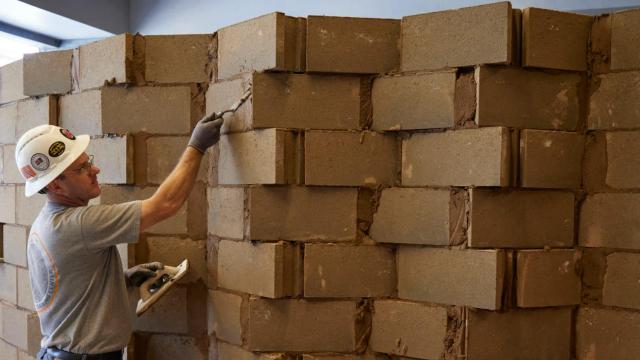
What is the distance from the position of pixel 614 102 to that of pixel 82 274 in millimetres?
2152

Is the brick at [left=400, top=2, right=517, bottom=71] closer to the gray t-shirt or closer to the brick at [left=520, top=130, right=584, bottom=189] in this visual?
the brick at [left=520, top=130, right=584, bottom=189]

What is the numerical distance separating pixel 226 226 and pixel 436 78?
3.55ft

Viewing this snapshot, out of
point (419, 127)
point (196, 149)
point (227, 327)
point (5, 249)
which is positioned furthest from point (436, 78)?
point (5, 249)

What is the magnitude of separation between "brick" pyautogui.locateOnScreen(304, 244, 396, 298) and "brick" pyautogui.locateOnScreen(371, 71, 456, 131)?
1.72 ft

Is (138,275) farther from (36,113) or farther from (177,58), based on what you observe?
(36,113)

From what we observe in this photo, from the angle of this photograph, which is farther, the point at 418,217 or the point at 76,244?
the point at 418,217

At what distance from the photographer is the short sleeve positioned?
6.09 ft

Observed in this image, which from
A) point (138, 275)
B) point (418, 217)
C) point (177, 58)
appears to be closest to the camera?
point (418, 217)

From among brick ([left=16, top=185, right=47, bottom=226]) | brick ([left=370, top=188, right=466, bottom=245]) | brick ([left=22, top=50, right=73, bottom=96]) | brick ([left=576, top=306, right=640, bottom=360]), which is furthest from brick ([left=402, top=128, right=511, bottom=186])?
brick ([left=16, top=185, right=47, bottom=226])

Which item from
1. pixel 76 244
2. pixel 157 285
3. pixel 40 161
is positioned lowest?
pixel 157 285

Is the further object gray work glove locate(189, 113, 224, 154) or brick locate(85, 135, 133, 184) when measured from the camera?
brick locate(85, 135, 133, 184)

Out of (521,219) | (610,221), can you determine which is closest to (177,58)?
(521,219)

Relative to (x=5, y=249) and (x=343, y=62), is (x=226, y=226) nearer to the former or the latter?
(x=343, y=62)

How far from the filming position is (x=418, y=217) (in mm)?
2080
